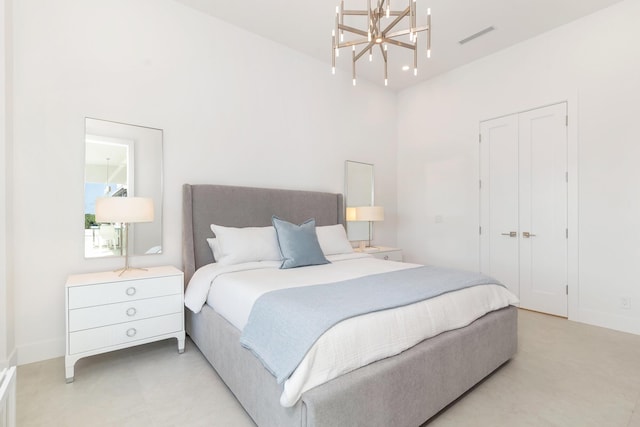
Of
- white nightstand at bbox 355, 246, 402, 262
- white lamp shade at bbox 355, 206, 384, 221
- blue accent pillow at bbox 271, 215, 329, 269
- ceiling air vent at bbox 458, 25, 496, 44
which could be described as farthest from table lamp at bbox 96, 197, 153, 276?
ceiling air vent at bbox 458, 25, 496, 44

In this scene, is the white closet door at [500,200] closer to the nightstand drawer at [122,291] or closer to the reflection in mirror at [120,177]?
the nightstand drawer at [122,291]

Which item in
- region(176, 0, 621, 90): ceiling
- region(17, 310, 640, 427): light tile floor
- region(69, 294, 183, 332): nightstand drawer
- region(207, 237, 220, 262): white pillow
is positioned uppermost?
region(176, 0, 621, 90): ceiling

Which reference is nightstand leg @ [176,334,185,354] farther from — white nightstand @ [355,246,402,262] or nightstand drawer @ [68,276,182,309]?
white nightstand @ [355,246,402,262]

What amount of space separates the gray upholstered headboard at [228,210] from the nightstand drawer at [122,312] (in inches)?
15.9

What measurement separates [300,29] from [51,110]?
2511 mm

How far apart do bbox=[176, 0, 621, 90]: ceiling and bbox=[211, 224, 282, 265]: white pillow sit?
2232 millimetres

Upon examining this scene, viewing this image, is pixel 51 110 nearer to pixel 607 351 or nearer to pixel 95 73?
pixel 95 73

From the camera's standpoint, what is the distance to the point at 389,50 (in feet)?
12.9

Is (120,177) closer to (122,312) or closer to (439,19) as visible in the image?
(122,312)

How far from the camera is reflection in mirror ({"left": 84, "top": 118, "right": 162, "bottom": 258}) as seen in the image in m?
2.64

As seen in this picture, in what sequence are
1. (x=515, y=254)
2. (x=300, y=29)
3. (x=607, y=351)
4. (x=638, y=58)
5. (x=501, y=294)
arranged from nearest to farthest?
(x=501, y=294), (x=607, y=351), (x=638, y=58), (x=300, y=29), (x=515, y=254)

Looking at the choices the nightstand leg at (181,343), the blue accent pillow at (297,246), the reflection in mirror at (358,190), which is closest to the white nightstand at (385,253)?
the reflection in mirror at (358,190)

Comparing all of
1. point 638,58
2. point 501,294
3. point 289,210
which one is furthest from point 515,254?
point 289,210

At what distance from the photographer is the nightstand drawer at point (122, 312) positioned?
7.11ft
